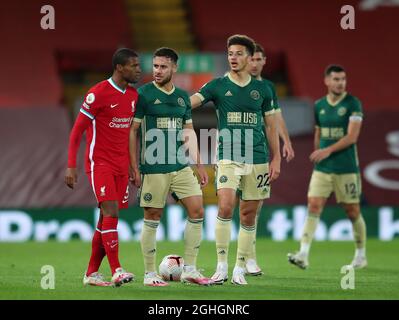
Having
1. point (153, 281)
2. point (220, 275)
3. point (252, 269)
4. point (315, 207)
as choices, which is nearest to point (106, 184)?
point (153, 281)

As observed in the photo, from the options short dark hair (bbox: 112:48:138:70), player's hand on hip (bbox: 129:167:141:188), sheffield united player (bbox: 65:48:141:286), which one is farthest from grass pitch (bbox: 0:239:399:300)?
short dark hair (bbox: 112:48:138:70)

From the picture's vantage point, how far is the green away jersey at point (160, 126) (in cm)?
747

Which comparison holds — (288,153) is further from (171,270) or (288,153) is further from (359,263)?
(359,263)

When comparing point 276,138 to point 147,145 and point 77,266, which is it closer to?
point 147,145

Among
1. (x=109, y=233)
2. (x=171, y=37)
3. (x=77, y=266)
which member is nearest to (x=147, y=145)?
(x=109, y=233)

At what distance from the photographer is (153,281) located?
24.4 ft

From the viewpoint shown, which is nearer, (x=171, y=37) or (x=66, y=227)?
(x=66, y=227)

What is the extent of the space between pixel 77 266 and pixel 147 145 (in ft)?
8.05

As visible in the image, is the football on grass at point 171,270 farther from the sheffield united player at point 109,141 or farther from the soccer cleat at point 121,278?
the soccer cleat at point 121,278

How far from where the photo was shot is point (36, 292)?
7.05 meters

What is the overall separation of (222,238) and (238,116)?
101cm

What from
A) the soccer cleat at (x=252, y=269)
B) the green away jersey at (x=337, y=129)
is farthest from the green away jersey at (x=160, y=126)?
the green away jersey at (x=337, y=129)

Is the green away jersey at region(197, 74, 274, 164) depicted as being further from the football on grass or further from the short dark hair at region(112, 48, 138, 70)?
the football on grass

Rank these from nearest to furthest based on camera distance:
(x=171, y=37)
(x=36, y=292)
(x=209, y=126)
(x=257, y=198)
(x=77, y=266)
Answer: (x=36, y=292) < (x=257, y=198) < (x=77, y=266) < (x=209, y=126) < (x=171, y=37)
